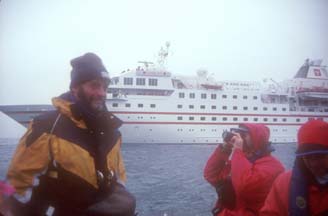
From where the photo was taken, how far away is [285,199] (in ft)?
4.16

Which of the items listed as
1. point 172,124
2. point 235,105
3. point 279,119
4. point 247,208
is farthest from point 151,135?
point 247,208

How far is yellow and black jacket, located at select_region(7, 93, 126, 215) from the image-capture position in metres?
1.14

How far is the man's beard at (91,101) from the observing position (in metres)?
1.29

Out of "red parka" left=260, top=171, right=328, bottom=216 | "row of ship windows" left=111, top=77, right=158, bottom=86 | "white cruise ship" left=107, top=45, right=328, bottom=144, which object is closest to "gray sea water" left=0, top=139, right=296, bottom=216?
"red parka" left=260, top=171, right=328, bottom=216

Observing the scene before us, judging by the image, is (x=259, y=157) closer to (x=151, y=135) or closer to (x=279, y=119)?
(x=151, y=135)

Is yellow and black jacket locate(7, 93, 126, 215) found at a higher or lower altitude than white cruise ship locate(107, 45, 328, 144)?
higher

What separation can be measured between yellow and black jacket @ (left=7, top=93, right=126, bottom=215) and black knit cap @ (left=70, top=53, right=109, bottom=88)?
0.26 feet

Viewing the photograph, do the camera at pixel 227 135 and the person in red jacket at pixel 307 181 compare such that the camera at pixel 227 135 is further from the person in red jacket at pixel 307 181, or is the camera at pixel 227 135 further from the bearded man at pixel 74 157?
the bearded man at pixel 74 157

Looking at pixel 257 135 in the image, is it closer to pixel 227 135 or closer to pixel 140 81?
pixel 227 135

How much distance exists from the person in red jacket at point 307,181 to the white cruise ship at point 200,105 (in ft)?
56.4

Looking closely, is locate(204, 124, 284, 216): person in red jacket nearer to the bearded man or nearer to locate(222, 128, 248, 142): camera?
locate(222, 128, 248, 142): camera

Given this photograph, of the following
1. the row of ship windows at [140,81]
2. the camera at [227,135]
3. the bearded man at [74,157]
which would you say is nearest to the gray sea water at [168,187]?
the bearded man at [74,157]

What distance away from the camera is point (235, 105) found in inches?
808

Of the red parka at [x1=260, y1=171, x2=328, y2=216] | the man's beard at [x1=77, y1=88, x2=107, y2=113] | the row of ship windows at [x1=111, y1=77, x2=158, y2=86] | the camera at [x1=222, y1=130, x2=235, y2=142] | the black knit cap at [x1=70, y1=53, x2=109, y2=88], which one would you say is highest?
the black knit cap at [x1=70, y1=53, x2=109, y2=88]
